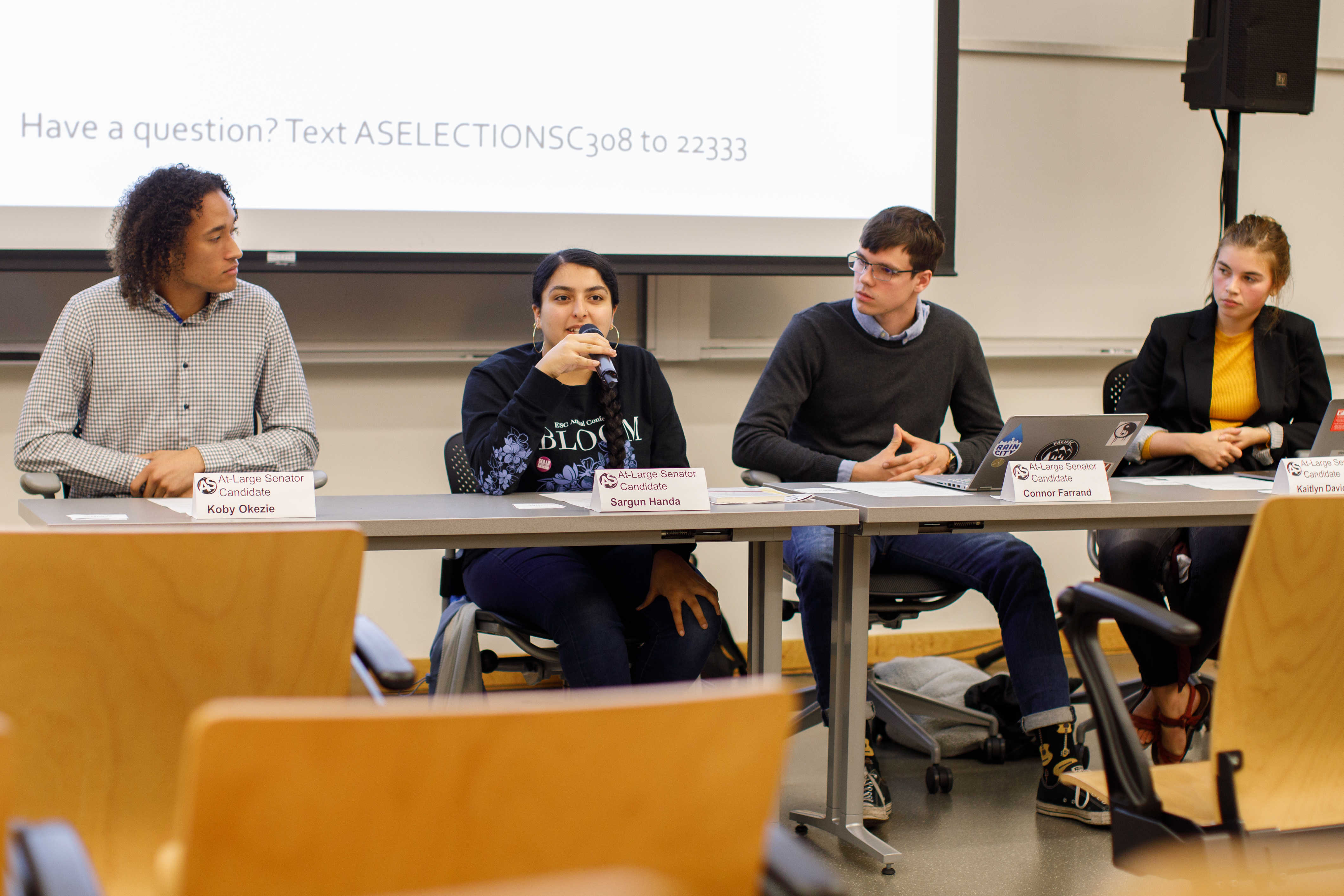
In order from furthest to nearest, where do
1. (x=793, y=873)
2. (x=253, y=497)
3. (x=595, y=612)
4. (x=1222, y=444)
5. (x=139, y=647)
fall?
(x=1222, y=444) < (x=595, y=612) < (x=253, y=497) < (x=139, y=647) < (x=793, y=873)

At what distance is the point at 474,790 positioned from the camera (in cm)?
66

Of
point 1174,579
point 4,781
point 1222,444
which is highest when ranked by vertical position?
point 4,781

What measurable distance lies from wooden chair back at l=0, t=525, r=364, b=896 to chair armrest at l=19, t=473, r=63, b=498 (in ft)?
3.79

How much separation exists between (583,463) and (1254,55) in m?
2.31

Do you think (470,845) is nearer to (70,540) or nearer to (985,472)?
(70,540)

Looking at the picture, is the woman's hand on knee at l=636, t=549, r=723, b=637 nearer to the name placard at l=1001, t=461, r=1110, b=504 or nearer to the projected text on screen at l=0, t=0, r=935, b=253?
the name placard at l=1001, t=461, r=1110, b=504

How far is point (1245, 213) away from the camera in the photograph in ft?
12.5

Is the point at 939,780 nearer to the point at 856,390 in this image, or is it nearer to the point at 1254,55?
the point at 856,390

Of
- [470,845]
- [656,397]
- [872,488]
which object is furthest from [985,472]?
[470,845]

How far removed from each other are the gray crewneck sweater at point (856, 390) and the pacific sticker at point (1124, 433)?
19.3 inches

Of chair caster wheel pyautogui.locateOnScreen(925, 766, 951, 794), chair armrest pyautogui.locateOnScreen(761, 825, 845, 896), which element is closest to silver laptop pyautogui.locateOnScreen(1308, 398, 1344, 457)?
chair caster wheel pyautogui.locateOnScreen(925, 766, 951, 794)

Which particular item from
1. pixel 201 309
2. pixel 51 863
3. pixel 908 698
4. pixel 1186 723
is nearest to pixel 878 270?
pixel 908 698

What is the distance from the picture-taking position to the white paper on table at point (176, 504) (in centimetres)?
187

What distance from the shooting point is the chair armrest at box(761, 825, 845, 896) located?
67 centimetres
